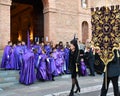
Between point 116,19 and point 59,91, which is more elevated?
point 116,19

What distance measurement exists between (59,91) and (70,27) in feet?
36.1

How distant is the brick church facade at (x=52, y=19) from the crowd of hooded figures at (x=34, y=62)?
118 inches

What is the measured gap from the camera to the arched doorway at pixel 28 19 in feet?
73.9

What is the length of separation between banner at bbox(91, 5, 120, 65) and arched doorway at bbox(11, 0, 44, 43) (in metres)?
13.8

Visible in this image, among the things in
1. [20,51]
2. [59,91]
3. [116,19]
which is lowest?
[59,91]

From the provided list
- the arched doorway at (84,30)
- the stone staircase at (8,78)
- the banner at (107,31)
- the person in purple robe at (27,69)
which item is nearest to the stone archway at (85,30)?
the arched doorway at (84,30)

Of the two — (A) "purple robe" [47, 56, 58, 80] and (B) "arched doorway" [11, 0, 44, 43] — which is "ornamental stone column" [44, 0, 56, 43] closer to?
(B) "arched doorway" [11, 0, 44, 43]

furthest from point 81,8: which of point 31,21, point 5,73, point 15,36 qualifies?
point 5,73

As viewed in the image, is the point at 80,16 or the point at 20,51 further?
the point at 80,16

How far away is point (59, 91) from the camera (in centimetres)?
1123

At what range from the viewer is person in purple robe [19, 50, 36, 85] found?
42.5 feet

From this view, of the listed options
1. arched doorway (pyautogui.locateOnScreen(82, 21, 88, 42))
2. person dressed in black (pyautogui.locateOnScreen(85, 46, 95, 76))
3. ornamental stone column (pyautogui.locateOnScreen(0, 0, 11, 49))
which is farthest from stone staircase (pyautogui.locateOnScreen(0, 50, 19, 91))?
arched doorway (pyautogui.locateOnScreen(82, 21, 88, 42))

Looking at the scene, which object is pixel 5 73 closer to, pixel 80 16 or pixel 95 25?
pixel 95 25

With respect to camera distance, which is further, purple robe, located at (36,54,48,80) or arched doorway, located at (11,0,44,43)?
arched doorway, located at (11,0,44,43)
